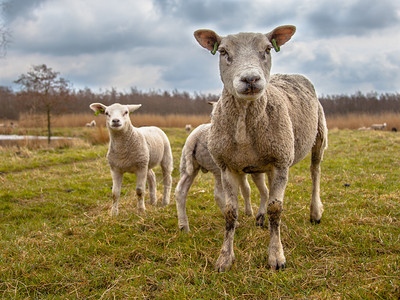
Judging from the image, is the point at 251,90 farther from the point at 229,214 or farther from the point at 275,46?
the point at 229,214

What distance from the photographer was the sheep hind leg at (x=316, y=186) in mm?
4883

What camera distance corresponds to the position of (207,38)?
12.2ft

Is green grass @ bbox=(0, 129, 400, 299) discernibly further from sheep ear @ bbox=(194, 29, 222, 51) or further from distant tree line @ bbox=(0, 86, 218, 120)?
distant tree line @ bbox=(0, 86, 218, 120)

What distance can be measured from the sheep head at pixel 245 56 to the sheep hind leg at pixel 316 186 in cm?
187

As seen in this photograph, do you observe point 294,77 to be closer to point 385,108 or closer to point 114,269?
point 114,269

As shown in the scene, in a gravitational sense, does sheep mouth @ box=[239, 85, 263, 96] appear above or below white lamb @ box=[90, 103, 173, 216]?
above

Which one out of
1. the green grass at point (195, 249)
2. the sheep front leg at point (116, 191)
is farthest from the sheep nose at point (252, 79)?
the sheep front leg at point (116, 191)

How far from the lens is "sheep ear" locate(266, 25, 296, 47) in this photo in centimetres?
366

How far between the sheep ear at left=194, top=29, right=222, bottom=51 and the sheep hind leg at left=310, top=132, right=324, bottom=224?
7.39ft

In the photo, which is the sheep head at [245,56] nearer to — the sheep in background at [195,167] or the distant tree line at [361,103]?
the sheep in background at [195,167]

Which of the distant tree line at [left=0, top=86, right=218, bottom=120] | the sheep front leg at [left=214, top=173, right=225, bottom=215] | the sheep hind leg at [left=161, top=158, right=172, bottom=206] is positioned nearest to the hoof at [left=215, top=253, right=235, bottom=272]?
the sheep front leg at [left=214, top=173, right=225, bottom=215]

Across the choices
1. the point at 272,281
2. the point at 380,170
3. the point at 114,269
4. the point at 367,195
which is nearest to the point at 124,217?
the point at 114,269

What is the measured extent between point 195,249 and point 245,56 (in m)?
2.16

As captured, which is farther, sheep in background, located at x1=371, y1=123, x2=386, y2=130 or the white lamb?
sheep in background, located at x1=371, y1=123, x2=386, y2=130
